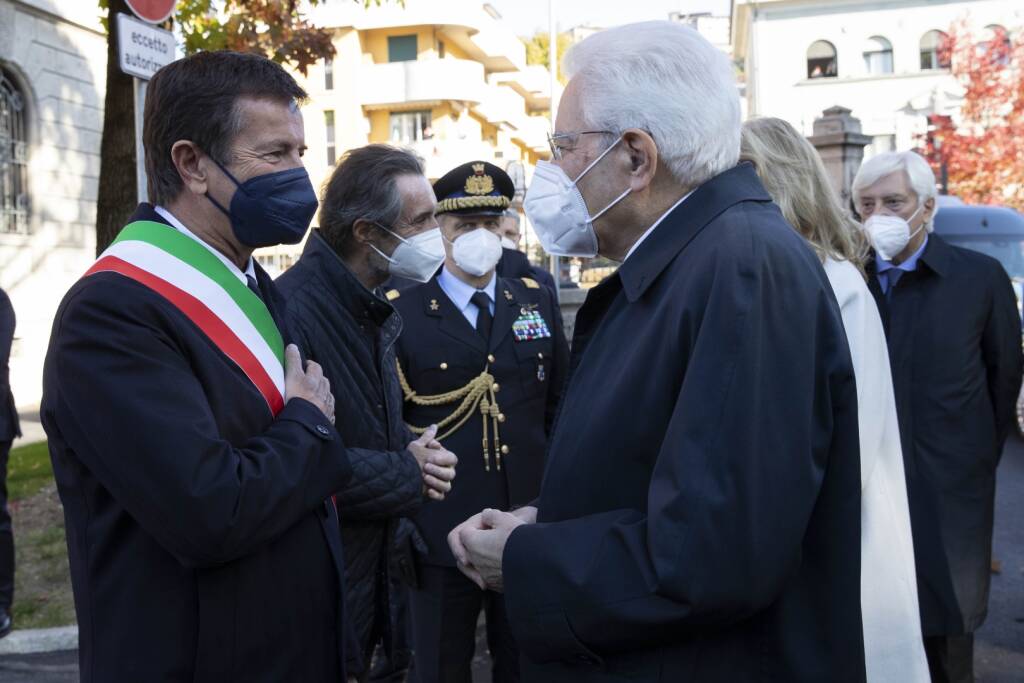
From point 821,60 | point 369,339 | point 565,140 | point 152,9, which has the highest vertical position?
point 821,60

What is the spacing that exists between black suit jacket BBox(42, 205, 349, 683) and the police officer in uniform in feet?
5.85

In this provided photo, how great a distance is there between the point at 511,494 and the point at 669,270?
246cm

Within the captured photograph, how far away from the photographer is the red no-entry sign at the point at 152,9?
4375 millimetres

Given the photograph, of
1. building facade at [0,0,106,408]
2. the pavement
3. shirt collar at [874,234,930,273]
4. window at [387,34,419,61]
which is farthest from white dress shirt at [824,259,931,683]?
window at [387,34,419,61]

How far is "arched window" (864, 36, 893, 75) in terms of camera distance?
130 feet

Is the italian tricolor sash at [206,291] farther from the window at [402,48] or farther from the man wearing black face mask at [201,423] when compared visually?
the window at [402,48]

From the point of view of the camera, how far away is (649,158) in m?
2.01

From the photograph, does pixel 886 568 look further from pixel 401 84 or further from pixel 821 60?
pixel 821 60

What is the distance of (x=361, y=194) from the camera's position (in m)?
3.47

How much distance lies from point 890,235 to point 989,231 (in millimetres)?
11033

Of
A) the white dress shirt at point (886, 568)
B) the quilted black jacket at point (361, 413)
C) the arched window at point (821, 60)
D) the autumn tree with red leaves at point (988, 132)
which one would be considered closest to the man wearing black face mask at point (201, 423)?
the quilted black jacket at point (361, 413)

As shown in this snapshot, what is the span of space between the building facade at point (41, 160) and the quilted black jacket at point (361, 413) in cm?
1329

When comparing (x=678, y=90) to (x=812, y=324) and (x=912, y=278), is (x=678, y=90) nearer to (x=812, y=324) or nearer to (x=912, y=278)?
(x=812, y=324)

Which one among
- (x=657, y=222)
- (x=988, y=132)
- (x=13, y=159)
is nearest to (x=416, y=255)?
(x=657, y=222)
